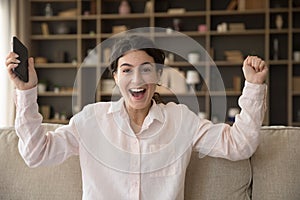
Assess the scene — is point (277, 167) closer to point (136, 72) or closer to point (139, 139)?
point (139, 139)

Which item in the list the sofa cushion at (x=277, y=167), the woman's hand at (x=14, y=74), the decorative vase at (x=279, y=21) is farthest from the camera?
the decorative vase at (x=279, y=21)

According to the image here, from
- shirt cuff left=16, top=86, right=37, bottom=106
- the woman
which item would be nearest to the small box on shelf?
the woman

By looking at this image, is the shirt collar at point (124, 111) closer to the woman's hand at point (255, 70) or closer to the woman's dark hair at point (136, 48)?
the woman's dark hair at point (136, 48)

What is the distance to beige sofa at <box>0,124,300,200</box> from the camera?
5.67 ft

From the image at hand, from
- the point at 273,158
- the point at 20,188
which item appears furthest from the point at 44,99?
the point at 273,158

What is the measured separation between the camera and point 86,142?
1.59 meters

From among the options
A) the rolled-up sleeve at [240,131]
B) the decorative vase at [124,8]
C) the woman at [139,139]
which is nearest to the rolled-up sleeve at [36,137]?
the woman at [139,139]

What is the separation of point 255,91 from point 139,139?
40cm

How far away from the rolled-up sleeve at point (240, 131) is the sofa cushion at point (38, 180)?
49 cm

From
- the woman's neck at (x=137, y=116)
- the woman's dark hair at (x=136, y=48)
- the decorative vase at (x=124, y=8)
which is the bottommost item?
the woman's neck at (x=137, y=116)

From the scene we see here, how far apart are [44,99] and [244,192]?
4011 mm

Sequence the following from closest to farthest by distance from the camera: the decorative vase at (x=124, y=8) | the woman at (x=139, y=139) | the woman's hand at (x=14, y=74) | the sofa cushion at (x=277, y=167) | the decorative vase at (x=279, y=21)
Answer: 1. the woman's hand at (x=14, y=74)
2. the woman at (x=139, y=139)
3. the sofa cushion at (x=277, y=167)
4. the decorative vase at (x=279, y=21)
5. the decorative vase at (x=124, y=8)

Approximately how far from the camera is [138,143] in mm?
1573

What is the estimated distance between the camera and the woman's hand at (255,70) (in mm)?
1545
